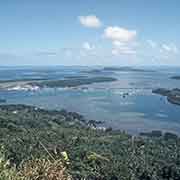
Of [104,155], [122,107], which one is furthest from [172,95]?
[104,155]

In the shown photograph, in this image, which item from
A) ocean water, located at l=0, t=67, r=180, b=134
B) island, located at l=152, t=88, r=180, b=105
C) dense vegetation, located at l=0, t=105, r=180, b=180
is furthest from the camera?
island, located at l=152, t=88, r=180, b=105

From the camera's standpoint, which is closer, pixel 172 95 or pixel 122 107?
pixel 122 107

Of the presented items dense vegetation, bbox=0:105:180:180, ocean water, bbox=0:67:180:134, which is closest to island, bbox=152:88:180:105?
ocean water, bbox=0:67:180:134

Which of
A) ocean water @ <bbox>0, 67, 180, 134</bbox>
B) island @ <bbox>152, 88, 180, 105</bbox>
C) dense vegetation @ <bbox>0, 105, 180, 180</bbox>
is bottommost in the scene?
ocean water @ <bbox>0, 67, 180, 134</bbox>

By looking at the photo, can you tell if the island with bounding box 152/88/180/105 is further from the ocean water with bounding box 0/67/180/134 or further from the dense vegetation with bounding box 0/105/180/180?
the dense vegetation with bounding box 0/105/180/180

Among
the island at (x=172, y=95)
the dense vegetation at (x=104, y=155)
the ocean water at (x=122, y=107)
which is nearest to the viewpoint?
the dense vegetation at (x=104, y=155)

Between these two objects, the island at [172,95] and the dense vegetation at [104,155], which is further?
the island at [172,95]

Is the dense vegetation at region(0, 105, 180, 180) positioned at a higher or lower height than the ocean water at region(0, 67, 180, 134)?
higher

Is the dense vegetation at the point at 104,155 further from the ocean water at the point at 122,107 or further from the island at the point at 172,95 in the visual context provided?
the island at the point at 172,95

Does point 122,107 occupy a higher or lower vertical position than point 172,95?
lower

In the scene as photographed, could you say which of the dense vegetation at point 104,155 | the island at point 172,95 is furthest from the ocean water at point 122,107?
the dense vegetation at point 104,155

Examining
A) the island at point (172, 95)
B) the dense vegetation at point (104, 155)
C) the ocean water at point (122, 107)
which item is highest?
the dense vegetation at point (104, 155)

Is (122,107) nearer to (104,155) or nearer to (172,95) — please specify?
(172,95)
